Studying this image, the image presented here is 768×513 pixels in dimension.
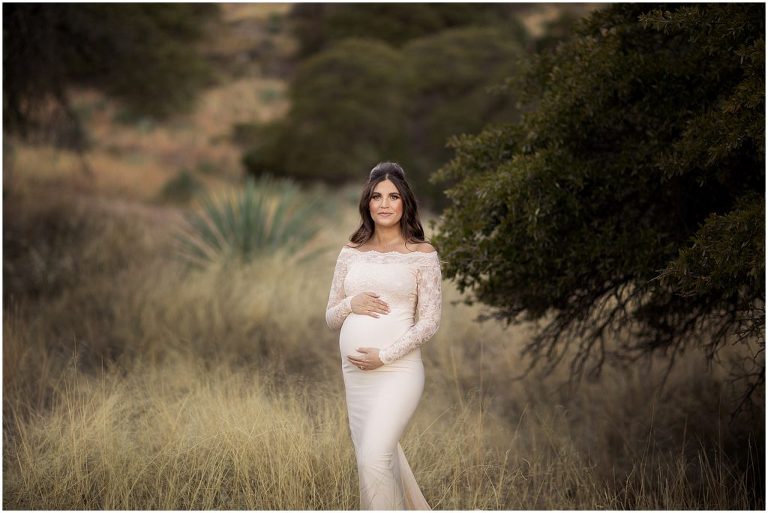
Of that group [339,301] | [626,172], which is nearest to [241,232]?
[626,172]

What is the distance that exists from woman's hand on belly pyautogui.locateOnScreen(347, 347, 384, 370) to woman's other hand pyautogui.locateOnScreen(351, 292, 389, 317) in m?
0.18

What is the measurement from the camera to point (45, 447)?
208 inches

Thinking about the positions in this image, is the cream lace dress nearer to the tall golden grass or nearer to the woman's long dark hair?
the woman's long dark hair

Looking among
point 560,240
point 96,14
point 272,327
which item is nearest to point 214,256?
point 272,327

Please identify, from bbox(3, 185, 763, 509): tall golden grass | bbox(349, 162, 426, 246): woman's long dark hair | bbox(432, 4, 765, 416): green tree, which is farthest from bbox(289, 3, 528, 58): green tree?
bbox(349, 162, 426, 246): woman's long dark hair

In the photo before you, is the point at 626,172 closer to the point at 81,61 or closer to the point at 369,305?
the point at 369,305

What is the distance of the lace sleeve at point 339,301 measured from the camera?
3.92 metres

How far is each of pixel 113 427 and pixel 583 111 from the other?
12.5 ft

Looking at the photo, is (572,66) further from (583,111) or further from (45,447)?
(45,447)

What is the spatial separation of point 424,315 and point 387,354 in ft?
0.90

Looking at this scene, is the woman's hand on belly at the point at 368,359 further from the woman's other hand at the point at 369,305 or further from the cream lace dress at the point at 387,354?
the woman's other hand at the point at 369,305

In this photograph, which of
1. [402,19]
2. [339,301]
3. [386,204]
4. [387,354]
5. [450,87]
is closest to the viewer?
[387,354]

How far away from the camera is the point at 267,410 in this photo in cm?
546

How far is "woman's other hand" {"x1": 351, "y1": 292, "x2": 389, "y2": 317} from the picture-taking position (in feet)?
12.5
